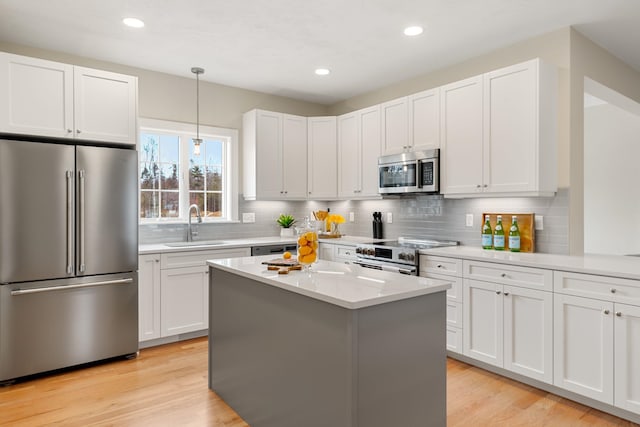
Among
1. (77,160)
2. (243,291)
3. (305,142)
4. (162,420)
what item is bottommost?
(162,420)

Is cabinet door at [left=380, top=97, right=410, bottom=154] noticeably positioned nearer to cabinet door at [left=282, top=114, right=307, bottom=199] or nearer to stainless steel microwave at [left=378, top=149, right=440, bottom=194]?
stainless steel microwave at [left=378, top=149, right=440, bottom=194]

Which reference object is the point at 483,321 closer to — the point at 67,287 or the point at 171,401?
the point at 171,401

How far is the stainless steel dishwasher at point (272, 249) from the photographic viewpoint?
426 centimetres

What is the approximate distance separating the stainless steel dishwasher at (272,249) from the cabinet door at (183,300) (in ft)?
1.80

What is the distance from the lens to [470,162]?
3.51m

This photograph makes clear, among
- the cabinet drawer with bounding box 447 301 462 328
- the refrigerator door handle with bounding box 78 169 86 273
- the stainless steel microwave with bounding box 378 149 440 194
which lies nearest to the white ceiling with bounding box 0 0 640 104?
the stainless steel microwave with bounding box 378 149 440 194

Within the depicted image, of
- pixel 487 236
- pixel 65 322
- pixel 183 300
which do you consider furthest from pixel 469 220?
pixel 65 322

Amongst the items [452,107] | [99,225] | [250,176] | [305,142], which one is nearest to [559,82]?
[452,107]

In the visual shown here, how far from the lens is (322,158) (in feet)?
16.4

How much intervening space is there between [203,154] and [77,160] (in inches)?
63.4

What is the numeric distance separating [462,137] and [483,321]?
158 cm

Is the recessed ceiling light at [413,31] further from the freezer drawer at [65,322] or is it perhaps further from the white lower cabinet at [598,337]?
the freezer drawer at [65,322]

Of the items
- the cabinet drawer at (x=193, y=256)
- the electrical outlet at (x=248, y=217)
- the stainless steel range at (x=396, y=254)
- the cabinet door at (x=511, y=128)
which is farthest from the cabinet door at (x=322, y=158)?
the cabinet door at (x=511, y=128)

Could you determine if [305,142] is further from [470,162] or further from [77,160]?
[77,160]
